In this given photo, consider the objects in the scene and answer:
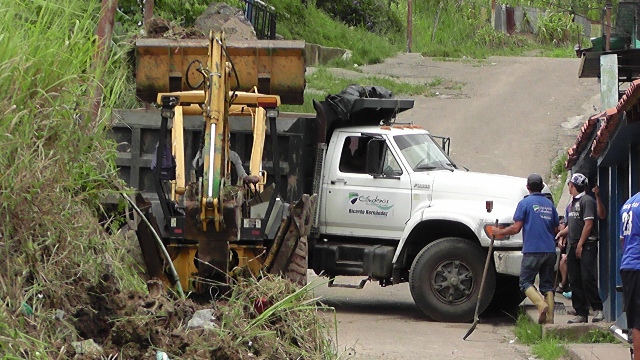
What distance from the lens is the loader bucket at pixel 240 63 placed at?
11.3m

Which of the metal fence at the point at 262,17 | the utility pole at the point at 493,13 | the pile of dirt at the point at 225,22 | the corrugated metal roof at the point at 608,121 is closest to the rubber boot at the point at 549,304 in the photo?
the corrugated metal roof at the point at 608,121

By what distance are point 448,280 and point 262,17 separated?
12.9 meters

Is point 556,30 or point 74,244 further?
point 556,30

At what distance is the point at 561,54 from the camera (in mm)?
35312

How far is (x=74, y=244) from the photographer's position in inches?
243

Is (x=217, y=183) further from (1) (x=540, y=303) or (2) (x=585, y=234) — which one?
(2) (x=585, y=234)

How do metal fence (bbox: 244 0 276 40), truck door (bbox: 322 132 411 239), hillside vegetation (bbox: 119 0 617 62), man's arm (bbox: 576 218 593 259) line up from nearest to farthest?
man's arm (bbox: 576 218 593 259) < truck door (bbox: 322 132 411 239) < metal fence (bbox: 244 0 276 40) < hillside vegetation (bbox: 119 0 617 62)

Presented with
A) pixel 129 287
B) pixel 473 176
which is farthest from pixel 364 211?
pixel 129 287

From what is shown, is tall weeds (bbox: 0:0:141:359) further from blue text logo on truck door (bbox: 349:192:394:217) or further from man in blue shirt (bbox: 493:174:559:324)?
blue text logo on truck door (bbox: 349:192:394:217)

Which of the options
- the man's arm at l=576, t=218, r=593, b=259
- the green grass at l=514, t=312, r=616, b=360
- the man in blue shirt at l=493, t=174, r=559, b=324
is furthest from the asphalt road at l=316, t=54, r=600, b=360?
the man's arm at l=576, t=218, r=593, b=259

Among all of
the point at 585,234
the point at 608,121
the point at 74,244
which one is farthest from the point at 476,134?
the point at 74,244

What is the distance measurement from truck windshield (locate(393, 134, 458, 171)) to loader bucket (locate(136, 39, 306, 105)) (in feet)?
7.71

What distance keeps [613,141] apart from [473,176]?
272cm

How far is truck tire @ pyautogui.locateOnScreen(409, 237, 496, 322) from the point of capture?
1292 cm
